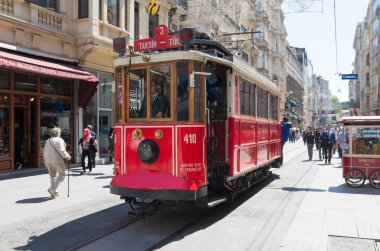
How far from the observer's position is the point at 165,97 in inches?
269

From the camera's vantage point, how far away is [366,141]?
11172 millimetres

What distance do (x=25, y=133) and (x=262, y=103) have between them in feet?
29.2

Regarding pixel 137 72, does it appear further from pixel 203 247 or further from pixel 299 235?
pixel 299 235

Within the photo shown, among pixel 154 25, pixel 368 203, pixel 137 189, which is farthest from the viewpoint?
pixel 154 25

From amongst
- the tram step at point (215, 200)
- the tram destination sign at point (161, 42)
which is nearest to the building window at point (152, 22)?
the tram destination sign at point (161, 42)

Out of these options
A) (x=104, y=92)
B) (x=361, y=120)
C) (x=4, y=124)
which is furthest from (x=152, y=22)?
(x=361, y=120)

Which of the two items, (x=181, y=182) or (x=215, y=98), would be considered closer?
(x=181, y=182)

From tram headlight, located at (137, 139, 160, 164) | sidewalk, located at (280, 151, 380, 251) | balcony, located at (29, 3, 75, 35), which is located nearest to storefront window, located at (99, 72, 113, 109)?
balcony, located at (29, 3, 75, 35)

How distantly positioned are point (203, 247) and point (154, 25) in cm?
1809

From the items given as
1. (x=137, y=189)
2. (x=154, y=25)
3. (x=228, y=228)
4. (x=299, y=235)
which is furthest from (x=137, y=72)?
(x=154, y=25)

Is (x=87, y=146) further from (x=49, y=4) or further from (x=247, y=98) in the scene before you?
(x=247, y=98)

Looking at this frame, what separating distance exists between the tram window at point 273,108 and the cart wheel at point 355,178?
271 centimetres

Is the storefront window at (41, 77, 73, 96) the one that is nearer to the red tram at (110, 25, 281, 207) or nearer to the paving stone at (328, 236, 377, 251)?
the red tram at (110, 25, 281, 207)

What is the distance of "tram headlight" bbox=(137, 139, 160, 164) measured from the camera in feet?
22.0
